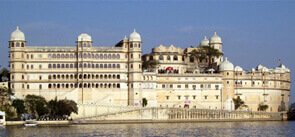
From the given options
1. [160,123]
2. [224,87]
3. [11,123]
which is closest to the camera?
[11,123]

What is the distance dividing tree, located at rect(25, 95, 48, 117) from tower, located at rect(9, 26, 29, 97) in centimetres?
745

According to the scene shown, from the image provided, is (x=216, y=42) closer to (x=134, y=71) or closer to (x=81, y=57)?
(x=134, y=71)

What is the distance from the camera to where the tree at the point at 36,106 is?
80.3 metres

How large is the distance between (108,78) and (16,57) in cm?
1276

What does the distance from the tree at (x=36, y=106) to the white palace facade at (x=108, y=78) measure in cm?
561

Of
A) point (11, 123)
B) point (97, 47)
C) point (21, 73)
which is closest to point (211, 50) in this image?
point (97, 47)

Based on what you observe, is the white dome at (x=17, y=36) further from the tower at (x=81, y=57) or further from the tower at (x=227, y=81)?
the tower at (x=227, y=81)

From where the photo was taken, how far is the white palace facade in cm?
8894

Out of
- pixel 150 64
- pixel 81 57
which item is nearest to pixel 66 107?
pixel 81 57

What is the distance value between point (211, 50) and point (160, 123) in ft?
78.3

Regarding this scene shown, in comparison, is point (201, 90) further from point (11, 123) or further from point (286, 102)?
point (11, 123)

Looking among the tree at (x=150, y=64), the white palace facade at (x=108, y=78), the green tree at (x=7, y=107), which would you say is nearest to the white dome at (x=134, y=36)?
the white palace facade at (x=108, y=78)

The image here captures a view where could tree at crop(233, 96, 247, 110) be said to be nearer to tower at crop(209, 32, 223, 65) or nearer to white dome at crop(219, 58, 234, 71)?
white dome at crop(219, 58, 234, 71)

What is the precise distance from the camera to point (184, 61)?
105 m
